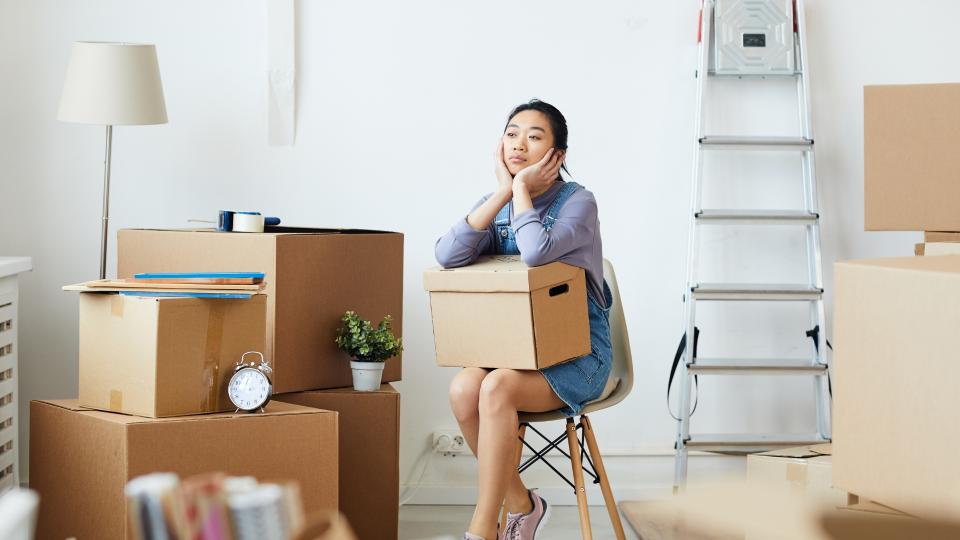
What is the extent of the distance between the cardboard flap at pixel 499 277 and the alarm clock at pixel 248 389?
450 mm

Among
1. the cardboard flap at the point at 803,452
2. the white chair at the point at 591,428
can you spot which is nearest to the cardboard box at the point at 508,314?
the white chair at the point at 591,428

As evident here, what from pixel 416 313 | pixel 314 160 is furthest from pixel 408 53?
pixel 416 313

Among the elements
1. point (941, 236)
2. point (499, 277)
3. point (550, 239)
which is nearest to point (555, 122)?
point (550, 239)

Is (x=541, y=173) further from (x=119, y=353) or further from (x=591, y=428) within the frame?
(x=119, y=353)

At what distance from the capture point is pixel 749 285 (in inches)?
130

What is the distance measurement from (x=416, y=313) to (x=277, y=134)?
0.72m

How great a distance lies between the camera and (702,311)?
3.38 m

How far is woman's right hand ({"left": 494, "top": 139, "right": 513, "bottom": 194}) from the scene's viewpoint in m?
2.58

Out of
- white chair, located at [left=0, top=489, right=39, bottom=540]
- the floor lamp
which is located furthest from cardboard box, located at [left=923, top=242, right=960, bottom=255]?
the floor lamp

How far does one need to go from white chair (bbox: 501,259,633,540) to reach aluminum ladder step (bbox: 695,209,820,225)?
51cm

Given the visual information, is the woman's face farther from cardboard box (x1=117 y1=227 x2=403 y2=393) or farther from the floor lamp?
the floor lamp

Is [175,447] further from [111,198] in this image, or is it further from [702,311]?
[702,311]

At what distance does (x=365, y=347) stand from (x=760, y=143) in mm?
1460

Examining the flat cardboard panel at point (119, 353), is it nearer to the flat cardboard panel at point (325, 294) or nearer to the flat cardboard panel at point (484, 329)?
the flat cardboard panel at point (325, 294)
